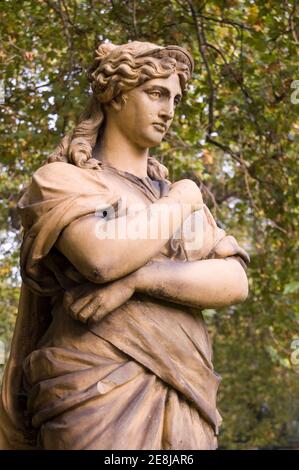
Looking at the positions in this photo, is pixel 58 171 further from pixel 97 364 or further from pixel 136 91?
pixel 97 364

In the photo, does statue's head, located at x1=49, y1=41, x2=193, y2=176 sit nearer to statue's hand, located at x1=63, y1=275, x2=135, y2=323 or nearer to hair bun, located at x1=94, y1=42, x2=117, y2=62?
hair bun, located at x1=94, y1=42, x2=117, y2=62

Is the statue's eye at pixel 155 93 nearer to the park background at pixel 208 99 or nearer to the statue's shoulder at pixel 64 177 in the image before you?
the statue's shoulder at pixel 64 177

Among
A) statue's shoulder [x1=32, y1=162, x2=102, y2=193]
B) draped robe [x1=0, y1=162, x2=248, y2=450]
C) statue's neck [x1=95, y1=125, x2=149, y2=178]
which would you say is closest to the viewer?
draped robe [x1=0, y1=162, x2=248, y2=450]

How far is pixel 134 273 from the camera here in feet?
11.6

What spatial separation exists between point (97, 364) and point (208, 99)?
235 inches

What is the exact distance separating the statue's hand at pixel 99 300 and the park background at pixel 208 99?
4.84m

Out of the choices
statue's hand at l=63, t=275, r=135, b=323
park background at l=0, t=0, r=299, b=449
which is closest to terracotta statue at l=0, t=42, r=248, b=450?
statue's hand at l=63, t=275, r=135, b=323

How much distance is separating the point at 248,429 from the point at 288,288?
36.3 ft

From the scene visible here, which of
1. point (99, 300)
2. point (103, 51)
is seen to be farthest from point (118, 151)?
point (99, 300)

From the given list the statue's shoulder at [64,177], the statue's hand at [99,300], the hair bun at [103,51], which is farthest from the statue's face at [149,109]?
the statue's hand at [99,300]

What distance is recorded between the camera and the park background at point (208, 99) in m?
8.73

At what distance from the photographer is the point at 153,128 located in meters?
3.96

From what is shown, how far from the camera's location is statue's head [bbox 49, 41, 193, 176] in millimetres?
3895
